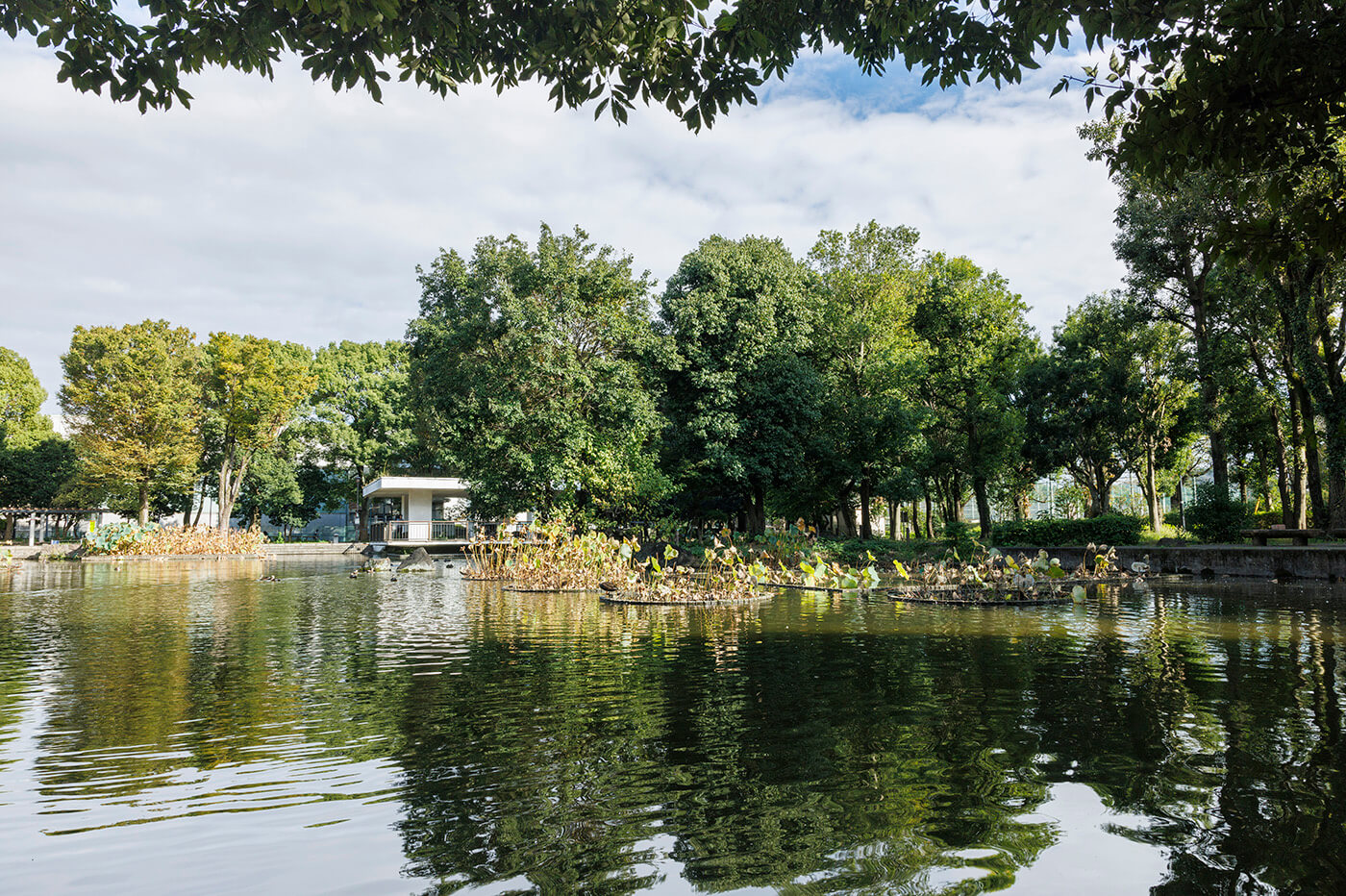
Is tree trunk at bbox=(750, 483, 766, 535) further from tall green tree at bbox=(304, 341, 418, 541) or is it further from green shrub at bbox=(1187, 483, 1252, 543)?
tall green tree at bbox=(304, 341, 418, 541)

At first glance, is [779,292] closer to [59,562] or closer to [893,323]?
[893,323]

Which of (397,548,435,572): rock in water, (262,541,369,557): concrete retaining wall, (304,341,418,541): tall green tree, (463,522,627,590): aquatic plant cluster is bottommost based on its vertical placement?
(262,541,369,557): concrete retaining wall

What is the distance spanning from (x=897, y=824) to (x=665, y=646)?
707 cm

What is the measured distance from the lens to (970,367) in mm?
37375

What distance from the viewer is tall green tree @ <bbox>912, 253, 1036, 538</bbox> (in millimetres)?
37125

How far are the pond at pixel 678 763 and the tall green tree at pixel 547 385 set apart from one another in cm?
1929

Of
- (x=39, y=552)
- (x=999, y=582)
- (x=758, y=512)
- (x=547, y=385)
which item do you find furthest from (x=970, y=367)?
(x=39, y=552)

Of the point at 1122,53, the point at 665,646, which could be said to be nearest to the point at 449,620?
the point at 665,646

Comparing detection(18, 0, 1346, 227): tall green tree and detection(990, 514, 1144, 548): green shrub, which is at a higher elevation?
detection(18, 0, 1346, 227): tall green tree

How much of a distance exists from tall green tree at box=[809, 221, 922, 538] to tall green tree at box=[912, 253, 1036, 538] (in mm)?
1389

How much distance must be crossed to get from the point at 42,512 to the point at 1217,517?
61159mm

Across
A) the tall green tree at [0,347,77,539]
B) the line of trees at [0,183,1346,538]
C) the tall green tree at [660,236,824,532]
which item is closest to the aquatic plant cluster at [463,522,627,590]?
the line of trees at [0,183,1346,538]

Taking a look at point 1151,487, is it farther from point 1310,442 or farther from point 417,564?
point 417,564

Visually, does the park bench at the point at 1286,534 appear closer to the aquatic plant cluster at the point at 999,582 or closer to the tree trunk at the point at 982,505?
the aquatic plant cluster at the point at 999,582
